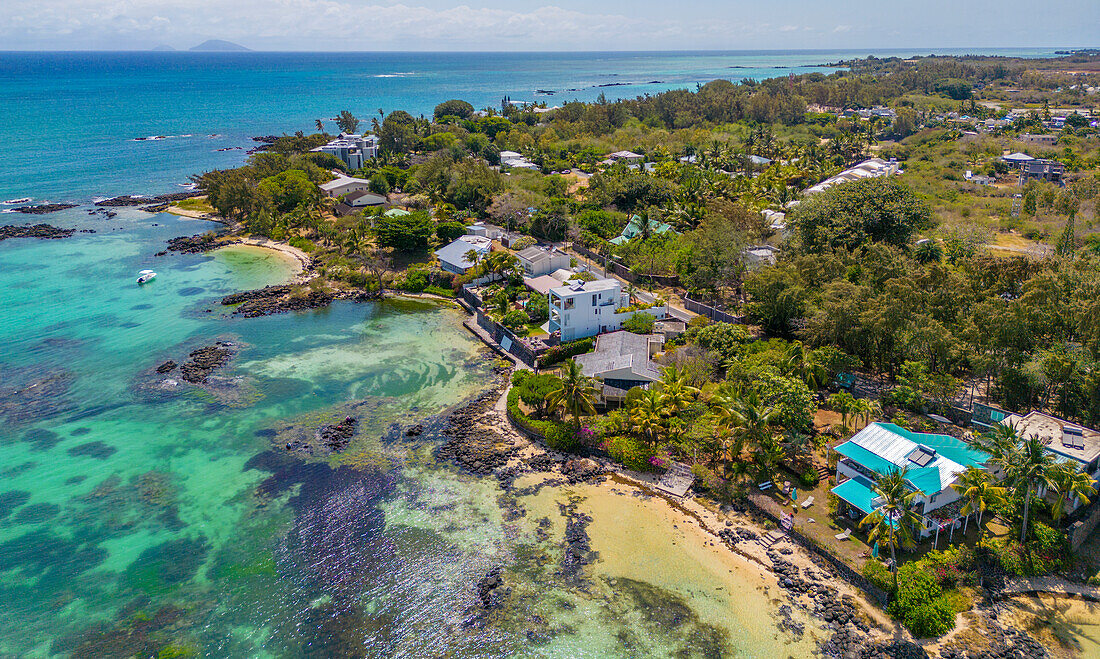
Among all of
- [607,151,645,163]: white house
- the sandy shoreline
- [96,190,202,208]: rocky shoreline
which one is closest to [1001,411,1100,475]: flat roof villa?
the sandy shoreline

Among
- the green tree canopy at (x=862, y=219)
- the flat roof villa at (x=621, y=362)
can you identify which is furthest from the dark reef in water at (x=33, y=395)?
the green tree canopy at (x=862, y=219)

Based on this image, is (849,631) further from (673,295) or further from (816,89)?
(816,89)

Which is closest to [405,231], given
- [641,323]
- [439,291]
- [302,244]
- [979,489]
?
[439,291]

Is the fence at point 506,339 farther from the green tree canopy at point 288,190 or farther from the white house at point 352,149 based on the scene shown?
the white house at point 352,149

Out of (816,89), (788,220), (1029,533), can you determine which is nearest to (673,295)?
(788,220)

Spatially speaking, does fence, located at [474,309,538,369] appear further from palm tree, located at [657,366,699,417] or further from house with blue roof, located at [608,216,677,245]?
house with blue roof, located at [608,216,677,245]
